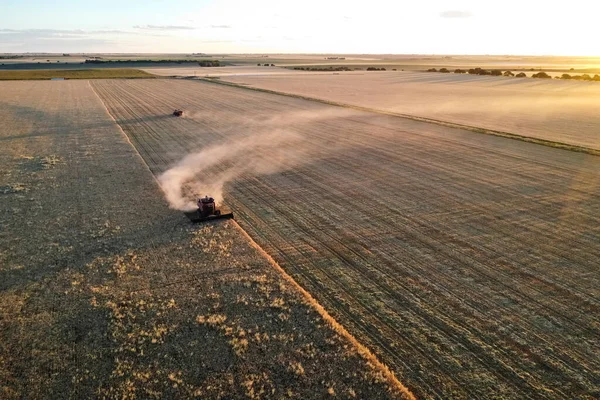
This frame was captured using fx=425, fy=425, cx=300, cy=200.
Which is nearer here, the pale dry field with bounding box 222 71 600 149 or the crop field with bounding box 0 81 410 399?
the crop field with bounding box 0 81 410 399

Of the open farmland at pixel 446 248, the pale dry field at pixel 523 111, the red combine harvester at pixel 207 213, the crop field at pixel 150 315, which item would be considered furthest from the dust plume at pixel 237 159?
the pale dry field at pixel 523 111

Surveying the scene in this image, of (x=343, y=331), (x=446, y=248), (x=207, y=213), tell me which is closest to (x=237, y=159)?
(x=207, y=213)

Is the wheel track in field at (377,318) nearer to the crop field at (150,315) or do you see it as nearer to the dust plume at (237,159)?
the crop field at (150,315)

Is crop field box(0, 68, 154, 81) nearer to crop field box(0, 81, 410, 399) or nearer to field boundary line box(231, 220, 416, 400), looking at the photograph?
crop field box(0, 81, 410, 399)

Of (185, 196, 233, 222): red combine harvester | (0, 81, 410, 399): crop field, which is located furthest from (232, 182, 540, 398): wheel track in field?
(185, 196, 233, 222): red combine harvester

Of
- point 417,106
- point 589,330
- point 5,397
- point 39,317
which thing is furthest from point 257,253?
point 417,106

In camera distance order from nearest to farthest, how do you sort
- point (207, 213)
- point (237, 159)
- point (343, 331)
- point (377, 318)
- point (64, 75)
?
point (343, 331)
point (377, 318)
point (207, 213)
point (237, 159)
point (64, 75)

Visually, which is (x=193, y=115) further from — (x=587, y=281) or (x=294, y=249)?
(x=587, y=281)

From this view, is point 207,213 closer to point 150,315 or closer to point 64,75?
point 150,315
